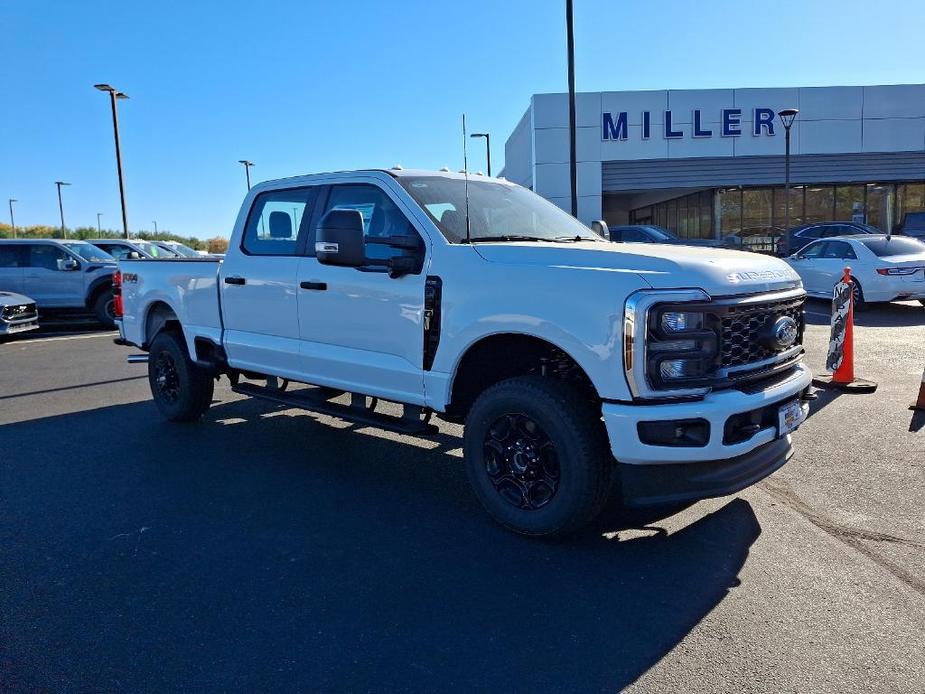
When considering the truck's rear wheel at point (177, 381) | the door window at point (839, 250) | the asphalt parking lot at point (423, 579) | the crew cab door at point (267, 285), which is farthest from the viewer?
the door window at point (839, 250)

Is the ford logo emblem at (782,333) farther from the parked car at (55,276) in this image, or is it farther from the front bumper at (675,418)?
the parked car at (55,276)

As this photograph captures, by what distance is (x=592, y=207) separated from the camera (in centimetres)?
2777

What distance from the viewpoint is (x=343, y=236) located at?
4.20 metres

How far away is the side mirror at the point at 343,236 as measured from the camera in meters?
4.20

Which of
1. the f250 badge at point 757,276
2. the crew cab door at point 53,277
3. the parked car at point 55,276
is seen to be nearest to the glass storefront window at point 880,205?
the parked car at point 55,276

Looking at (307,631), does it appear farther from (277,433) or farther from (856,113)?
(856,113)

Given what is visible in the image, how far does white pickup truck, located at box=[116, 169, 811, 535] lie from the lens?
3.38 meters

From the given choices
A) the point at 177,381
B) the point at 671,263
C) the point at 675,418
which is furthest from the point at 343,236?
the point at 177,381

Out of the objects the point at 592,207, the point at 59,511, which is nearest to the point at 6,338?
the point at 59,511

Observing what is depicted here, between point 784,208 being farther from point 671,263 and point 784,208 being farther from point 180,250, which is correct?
point 671,263

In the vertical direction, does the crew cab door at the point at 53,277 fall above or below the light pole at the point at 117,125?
below

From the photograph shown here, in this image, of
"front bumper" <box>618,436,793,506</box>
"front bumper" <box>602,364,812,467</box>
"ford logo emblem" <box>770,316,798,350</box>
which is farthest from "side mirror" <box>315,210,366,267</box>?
"ford logo emblem" <box>770,316,798,350</box>

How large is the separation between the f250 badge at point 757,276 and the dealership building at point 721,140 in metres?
23.3

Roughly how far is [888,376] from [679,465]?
562 cm
